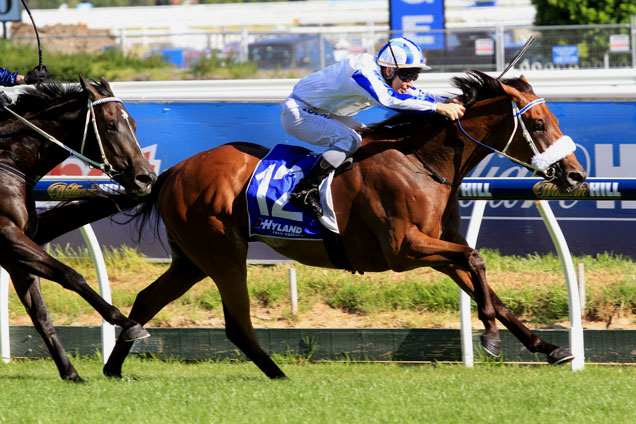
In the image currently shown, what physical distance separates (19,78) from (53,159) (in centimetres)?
77

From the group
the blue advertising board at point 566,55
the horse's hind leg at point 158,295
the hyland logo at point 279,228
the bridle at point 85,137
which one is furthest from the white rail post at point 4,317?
the blue advertising board at point 566,55

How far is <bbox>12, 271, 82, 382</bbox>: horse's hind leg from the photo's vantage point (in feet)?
16.9

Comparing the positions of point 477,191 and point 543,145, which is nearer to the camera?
point 543,145

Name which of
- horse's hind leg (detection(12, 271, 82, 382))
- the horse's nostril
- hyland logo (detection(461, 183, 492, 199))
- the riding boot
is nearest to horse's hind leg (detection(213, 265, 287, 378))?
the riding boot

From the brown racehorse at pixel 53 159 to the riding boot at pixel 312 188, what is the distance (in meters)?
0.82

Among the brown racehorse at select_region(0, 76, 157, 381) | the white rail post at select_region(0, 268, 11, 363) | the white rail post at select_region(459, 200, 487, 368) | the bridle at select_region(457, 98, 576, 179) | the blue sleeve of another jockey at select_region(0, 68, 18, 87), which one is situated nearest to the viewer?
the bridle at select_region(457, 98, 576, 179)

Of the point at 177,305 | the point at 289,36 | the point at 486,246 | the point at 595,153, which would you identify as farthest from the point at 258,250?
the point at 289,36

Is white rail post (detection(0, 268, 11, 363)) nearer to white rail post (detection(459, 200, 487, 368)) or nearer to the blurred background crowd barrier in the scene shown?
white rail post (detection(459, 200, 487, 368))

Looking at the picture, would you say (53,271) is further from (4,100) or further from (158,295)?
(4,100)

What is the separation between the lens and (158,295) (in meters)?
5.37

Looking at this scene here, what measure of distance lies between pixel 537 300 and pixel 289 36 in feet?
28.6

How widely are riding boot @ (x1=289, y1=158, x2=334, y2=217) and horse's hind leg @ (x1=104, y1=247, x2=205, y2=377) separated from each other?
3.15 ft

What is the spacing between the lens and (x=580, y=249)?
676 centimetres

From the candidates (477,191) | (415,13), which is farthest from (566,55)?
(477,191)
